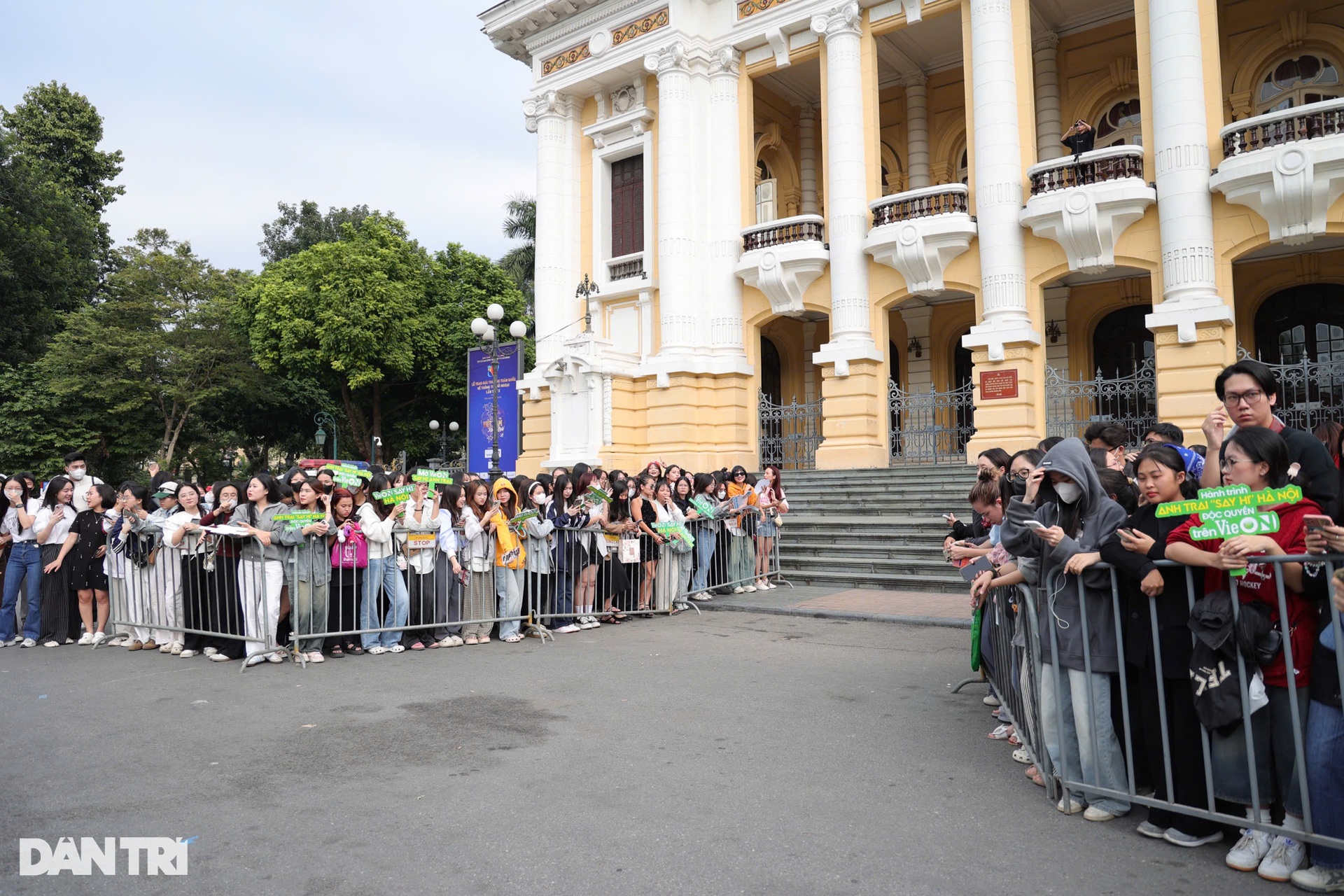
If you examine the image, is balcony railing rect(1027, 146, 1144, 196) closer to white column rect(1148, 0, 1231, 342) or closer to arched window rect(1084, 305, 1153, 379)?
white column rect(1148, 0, 1231, 342)

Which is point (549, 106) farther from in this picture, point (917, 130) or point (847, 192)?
point (917, 130)

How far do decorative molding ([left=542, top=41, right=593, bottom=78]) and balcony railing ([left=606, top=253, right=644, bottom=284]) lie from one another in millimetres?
5509

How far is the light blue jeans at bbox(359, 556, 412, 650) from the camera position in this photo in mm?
8398

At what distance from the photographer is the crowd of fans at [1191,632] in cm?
334

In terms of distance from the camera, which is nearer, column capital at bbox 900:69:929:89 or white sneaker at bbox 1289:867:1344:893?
white sneaker at bbox 1289:867:1344:893

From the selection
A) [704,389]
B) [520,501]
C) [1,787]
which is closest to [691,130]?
[704,389]

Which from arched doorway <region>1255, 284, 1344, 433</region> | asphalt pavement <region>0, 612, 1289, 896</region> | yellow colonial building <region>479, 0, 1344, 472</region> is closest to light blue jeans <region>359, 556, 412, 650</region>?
asphalt pavement <region>0, 612, 1289, 896</region>

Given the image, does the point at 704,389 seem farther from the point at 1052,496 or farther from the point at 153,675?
the point at 1052,496

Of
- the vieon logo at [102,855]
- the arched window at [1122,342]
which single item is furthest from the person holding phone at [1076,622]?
the arched window at [1122,342]

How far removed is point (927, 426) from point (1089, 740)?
56.8 feet

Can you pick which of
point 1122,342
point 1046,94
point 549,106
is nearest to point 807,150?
point 1046,94

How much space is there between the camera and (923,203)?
1883 cm

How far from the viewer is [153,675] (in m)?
7.51

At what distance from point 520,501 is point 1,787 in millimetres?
5739
